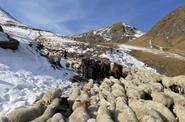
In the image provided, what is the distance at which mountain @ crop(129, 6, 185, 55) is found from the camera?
8669 centimetres

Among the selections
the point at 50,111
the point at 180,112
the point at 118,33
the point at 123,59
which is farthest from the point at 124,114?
the point at 118,33

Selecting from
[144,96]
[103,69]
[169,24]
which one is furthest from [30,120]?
[169,24]

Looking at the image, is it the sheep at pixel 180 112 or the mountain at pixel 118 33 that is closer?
the sheep at pixel 180 112

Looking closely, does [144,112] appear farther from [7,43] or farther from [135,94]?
[7,43]

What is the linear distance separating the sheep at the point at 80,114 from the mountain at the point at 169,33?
217ft

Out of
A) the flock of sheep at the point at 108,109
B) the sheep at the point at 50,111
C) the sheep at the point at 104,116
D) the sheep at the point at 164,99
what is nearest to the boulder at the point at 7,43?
the flock of sheep at the point at 108,109

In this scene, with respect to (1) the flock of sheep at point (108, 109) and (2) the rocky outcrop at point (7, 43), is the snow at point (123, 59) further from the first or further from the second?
(1) the flock of sheep at point (108, 109)

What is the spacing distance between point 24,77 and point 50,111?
909 centimetres

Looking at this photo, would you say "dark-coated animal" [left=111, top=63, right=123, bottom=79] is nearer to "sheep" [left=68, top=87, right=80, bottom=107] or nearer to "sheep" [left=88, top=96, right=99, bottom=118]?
"sheep" [left=68, top=87, right=80, bottom=107]

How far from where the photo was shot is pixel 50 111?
47.2 ft

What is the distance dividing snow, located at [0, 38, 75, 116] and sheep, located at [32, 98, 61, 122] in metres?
1.71

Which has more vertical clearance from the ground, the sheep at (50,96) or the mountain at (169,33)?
the mountain at (169,33)

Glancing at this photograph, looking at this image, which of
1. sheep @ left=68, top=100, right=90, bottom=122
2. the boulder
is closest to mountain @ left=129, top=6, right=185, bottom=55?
the boulder

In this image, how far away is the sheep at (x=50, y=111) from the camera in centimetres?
1322
